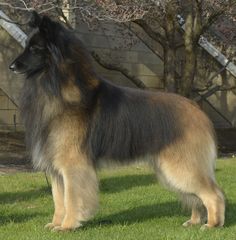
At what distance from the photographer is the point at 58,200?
7.07 metres

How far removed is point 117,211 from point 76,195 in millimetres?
1620

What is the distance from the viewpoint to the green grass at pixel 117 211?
6.43m

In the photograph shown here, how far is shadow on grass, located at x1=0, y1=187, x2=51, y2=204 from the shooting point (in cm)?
888

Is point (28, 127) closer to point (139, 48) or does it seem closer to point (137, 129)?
point (137, 129)

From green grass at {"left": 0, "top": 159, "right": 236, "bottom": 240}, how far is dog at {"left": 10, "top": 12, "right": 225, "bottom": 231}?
32 cm

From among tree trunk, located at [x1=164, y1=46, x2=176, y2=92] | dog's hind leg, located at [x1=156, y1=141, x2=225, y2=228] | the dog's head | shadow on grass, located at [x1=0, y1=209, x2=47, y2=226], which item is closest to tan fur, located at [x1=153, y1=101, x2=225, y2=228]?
dog's hind leg, located at [x1=156, y1=141, x2=225, y2=228]

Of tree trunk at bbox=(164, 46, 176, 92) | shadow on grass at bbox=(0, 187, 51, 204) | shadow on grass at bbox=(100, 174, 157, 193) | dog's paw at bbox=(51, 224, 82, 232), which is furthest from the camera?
tree trunk at bbox=(164, 46, 176, 92)

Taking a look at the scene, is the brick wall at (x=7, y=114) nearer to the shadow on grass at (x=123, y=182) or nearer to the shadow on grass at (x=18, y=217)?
the shadow on grass at (x=123, y=182)

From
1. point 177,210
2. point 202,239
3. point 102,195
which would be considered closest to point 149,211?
point 177,210

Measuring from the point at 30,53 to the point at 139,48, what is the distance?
44.9 feet

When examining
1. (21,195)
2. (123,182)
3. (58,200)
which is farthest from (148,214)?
(123,182)

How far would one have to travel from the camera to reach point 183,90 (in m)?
16.8

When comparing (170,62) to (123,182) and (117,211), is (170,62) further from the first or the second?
(117,211)

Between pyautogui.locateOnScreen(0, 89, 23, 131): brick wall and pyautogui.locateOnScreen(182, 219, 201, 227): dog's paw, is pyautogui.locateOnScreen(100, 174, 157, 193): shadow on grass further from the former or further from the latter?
pyautogui.locateOnScreen(0, 89, 23, 131): brick wall
